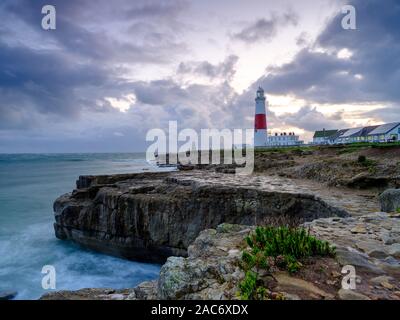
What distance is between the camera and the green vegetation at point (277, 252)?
3.69 metres

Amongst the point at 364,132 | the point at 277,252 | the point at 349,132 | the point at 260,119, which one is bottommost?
the point at 277,252

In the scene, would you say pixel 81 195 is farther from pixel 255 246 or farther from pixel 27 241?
pixel 255 246

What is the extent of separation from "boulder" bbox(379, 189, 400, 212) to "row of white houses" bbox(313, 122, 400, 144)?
57.8 meters

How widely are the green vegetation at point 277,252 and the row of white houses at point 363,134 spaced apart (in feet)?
207

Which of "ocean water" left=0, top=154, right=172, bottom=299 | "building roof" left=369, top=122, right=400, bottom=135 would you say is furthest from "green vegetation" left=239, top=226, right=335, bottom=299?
"building roof" left=369, top=122, right=400, bottom=135

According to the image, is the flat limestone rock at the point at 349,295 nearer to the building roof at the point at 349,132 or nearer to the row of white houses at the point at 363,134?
the row of white houses at the point at 363,134

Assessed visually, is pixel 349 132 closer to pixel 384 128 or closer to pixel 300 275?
pixel 384 128

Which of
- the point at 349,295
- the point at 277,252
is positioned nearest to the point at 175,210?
the point at 277,252

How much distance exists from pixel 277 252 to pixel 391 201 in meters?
5.58

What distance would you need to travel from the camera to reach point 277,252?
429 cm

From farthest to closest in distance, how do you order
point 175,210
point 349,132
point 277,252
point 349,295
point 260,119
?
point 349,132
point 260,119
point 175,210
point 277,252
point 349,295

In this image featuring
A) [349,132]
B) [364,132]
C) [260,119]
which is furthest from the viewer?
[349,132]
